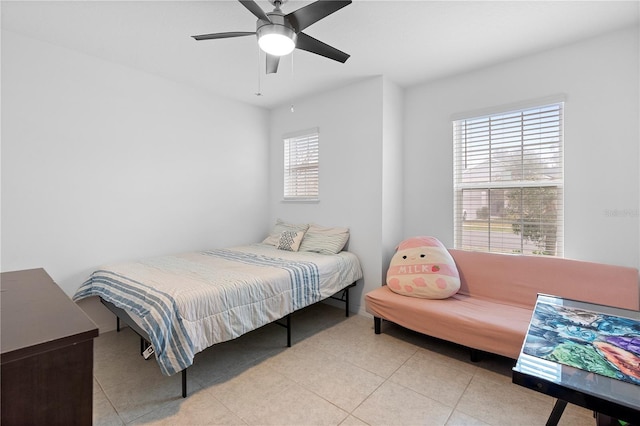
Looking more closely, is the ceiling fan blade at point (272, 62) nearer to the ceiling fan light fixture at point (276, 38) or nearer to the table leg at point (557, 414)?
the ceiling fan light fixture at point (276, 38)

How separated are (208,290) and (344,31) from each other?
7.29 feet

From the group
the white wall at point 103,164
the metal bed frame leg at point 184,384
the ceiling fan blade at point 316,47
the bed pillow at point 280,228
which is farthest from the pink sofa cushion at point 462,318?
the white wall at point 103,164

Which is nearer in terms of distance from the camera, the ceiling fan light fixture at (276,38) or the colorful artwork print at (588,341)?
the colorful artwork print at (588,341)

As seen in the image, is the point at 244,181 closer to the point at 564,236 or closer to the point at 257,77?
the point at 257,77

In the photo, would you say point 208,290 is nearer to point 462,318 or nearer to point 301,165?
point 462,318

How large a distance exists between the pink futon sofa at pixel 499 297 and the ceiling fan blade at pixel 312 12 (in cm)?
225

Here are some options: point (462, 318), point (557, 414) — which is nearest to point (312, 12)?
point (462, 318)

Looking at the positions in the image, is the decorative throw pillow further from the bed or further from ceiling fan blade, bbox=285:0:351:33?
ceiling fan blade, bbox=285:0:351:33

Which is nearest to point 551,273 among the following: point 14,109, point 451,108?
point 451,108

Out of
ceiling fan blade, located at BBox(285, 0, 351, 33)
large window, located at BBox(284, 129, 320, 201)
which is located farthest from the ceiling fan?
large window, located at BBox(284, 129, 320, 201)

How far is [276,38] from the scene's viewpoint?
1.81 metres

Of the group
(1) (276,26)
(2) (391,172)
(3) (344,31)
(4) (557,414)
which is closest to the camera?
(4) (557,414)

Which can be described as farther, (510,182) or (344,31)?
(510,182)

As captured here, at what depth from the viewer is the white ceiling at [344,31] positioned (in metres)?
2.10
